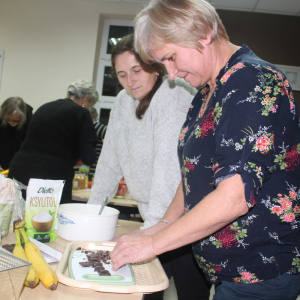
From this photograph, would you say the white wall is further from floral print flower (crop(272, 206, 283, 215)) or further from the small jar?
floral print flower (crop(272, 206, 283, 215))

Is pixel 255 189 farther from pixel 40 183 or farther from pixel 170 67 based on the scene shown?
pixel 40 183

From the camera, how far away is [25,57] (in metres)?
4.74

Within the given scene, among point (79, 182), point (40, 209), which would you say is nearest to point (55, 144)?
point (79, 182)

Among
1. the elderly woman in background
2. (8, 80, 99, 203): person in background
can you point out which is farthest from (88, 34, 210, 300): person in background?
(8, 80, 99, 203): person in background

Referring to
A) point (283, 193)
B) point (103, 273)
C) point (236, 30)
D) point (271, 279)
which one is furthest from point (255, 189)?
point (236, 30)

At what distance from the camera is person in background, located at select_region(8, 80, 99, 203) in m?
2.03

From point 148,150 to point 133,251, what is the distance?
602 mm

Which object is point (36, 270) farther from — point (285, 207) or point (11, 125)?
point (11, 125)

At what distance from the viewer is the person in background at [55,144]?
2.03m

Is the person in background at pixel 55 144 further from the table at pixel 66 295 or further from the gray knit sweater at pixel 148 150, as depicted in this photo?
the table at pixel 66 295

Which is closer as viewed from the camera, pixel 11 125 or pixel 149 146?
pixel 149 146

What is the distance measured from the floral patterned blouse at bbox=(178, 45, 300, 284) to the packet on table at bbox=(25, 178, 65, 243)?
1.65 feet

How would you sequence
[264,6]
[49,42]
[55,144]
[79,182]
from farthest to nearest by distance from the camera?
[49,42]
[264,6]
[79,182]
[55,144]

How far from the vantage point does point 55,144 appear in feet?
6.69
